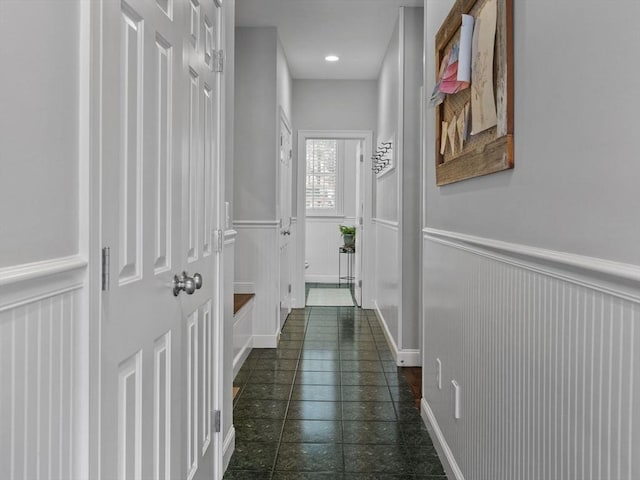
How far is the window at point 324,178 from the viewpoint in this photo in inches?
333

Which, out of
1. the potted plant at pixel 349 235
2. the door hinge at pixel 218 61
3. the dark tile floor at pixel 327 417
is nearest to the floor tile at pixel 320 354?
the dark tile floor at pixel 327 417

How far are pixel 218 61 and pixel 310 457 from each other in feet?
5.73

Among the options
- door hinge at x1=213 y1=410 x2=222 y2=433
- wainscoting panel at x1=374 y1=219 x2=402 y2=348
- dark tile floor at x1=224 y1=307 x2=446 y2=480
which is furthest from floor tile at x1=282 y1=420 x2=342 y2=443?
wainscoting panel at x1=374 y1=219 x2=402 y2=348

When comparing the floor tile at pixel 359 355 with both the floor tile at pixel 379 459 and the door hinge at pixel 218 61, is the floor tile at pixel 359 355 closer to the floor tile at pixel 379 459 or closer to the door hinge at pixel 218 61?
the floor tile at pixel 379 459

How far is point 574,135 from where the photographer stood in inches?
44.8

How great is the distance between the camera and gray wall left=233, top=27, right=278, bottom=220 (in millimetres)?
4418

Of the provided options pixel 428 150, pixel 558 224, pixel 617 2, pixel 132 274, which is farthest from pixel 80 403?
pixel 428 150

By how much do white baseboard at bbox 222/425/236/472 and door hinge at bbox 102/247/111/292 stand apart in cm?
148

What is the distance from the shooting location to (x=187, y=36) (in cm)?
167

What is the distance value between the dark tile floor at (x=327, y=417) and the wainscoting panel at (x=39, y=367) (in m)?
1.53

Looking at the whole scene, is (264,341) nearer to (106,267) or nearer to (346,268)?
(106,267)

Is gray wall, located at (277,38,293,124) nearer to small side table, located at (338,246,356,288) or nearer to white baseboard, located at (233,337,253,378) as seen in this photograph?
white baseboard, located at (233,337,253,378)

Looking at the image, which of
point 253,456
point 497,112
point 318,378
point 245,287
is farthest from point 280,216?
point 497,112

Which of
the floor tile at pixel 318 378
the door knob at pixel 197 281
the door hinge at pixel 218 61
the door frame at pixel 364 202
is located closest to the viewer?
the door knob at pixel 197 281
